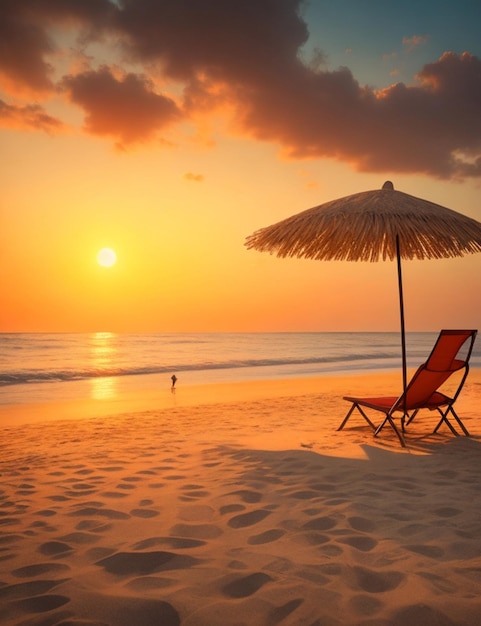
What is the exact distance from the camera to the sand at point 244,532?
1807 mm

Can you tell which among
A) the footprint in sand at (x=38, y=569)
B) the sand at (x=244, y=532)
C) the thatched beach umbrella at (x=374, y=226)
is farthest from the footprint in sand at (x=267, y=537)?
the thatched beach umbrella at (x=374, y=226)

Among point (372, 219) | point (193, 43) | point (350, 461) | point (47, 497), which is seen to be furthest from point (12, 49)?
point (350, 461)

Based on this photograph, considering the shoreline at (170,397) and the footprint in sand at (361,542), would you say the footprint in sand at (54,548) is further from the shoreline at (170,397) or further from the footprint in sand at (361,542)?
the shoreline at (170,397)

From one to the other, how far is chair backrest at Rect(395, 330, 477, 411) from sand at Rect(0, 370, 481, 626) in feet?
1.89

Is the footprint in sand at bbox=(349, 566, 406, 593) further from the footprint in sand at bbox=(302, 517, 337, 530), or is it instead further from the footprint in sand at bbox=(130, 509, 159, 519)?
the footprint in sand at bbox=(130, 509, 159, 519)

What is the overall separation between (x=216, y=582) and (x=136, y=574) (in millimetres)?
430

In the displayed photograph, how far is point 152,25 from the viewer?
11.1 metres

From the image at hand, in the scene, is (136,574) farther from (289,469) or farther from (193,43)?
(193,43)

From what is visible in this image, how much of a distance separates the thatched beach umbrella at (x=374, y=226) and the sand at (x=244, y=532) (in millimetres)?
2155

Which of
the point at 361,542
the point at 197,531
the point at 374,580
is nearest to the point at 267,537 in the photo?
the point at 197,531

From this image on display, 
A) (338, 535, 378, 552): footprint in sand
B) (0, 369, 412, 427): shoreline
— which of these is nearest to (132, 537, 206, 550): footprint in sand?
(338, 535, 378, 552): footprint in sand

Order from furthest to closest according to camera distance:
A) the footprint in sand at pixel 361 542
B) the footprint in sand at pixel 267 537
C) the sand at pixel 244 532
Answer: the footprint in sand at pixel 267 537, the footprint in sand at pixel 361 542, the sand at pixel 244 532

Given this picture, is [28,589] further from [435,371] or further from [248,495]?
[435,371]

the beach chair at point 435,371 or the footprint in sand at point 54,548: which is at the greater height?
the beach chair at point 435,371
